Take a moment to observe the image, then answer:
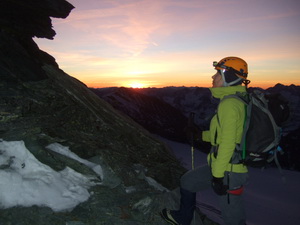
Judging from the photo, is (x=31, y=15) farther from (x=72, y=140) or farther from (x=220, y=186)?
(x=220, y=186)

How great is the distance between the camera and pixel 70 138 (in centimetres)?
712

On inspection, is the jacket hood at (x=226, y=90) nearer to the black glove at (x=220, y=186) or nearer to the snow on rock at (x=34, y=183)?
the black glove at (x=220, y=186)

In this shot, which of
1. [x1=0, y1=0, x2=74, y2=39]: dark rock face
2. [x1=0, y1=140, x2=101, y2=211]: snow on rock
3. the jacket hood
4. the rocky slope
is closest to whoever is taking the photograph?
the jacket hood

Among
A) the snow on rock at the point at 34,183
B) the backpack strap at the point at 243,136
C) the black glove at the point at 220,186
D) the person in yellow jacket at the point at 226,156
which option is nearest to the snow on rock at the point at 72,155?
the snow on rock at the point at 34,183

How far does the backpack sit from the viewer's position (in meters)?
3.87

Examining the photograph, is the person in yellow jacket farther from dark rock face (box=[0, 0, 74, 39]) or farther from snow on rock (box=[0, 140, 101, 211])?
dark rock face (box=[0, 0, 74, 39])

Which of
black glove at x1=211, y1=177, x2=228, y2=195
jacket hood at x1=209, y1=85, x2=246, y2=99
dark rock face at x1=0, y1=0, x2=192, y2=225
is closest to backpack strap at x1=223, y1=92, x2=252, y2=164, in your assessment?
jacket hood at x1=209, y1=85, x2=246, y2=99

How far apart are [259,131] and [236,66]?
4.38 feet

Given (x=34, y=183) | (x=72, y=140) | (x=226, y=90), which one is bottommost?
(x=34, y=183)

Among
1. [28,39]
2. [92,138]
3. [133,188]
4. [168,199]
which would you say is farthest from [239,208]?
[28,39]

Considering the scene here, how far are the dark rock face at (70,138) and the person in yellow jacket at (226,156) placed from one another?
1.67m

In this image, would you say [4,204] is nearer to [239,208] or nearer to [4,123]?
[4,123]

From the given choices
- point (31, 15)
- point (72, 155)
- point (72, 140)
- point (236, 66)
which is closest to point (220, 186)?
point (236, 66)

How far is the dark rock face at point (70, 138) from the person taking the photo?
516 centimetres
